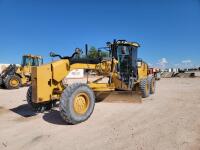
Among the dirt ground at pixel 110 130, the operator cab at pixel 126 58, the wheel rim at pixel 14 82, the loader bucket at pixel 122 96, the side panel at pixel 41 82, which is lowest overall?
the dirt ground at pixel 110 130

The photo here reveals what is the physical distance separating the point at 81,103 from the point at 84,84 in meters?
0.54

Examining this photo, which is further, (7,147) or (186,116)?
(186,116)

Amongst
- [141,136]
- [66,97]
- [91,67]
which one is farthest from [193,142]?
[91,67]

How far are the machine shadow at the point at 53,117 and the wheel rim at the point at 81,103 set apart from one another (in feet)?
1.69

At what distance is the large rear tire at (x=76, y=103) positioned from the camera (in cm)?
585

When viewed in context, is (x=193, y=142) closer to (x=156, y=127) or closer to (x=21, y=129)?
(x=156, y=127)

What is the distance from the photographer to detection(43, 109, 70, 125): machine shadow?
20.8ft

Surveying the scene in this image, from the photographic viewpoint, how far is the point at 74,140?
191 inches

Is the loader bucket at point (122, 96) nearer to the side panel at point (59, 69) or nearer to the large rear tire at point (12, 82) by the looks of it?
the side panel at point (59, 69)

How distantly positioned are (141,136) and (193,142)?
1.05 metres

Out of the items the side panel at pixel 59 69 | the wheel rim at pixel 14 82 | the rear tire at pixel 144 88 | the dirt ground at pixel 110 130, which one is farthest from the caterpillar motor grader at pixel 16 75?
the side panel at pixel 59 69

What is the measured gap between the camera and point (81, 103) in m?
6.41

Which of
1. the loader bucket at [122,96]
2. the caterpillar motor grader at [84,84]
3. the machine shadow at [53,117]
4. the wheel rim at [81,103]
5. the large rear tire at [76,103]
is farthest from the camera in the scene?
the loader bucket at [122,96]

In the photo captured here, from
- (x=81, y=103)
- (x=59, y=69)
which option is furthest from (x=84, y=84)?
(x=59, y=69)
